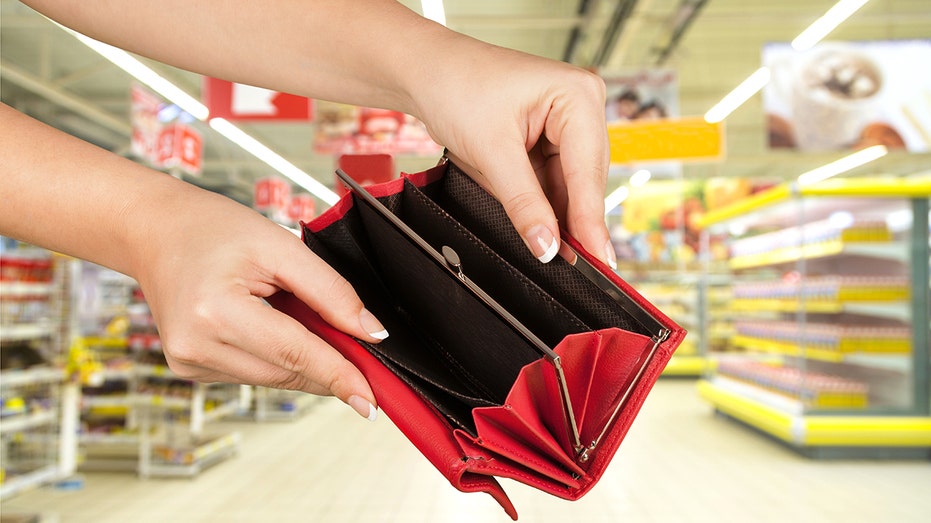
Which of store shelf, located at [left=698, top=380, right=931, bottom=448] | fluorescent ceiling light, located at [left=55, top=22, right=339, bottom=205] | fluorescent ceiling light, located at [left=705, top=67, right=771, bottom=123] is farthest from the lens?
fluorescent ceiling light, located at [left=705, top=67, right=771, bottom=123]

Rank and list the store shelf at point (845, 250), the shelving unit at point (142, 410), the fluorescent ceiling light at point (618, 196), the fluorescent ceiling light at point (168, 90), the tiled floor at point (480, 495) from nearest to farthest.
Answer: the tiled floor at point (480, 495) < the shelving unit at point (142, 410) < the fluorescent ceiling light at point (168, 90) < the store shelf at point (845, 250) < the fluorescent ceiling light at point (618, 196)

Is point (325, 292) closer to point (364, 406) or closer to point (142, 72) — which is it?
point (364, 406)

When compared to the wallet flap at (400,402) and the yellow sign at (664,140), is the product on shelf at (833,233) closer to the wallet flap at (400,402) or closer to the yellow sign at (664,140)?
the yellow sign at (664,140)

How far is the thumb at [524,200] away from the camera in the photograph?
819mm

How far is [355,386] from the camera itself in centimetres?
81

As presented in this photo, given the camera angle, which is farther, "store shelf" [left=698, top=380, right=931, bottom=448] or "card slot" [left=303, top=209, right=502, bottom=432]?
"store shelf" [left=698, top=380, right=931, bottom=448]

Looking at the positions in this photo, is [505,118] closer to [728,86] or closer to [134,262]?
[134,262]

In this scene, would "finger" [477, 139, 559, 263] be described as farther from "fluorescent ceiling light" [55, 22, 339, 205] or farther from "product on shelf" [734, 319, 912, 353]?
"product on shelf" [734, 319, 912, 353]

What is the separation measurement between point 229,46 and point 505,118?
0.40 meters

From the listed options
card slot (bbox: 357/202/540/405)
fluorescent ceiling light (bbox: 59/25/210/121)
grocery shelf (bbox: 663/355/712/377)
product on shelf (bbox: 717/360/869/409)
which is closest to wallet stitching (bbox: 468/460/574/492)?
card slot (bbox: 357/202/540/405)

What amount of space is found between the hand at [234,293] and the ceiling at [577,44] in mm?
7608

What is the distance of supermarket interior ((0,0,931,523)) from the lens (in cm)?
83

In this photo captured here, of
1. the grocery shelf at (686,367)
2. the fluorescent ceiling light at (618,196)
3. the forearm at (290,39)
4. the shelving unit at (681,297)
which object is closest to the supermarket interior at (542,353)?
the forearm at (290,39)

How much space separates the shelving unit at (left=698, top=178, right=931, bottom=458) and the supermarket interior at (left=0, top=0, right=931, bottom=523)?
2cm
